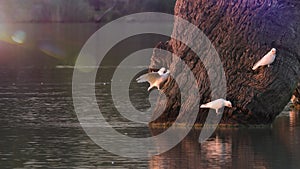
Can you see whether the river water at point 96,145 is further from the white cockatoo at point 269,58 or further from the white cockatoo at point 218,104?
the white cockatoo at point 269,58

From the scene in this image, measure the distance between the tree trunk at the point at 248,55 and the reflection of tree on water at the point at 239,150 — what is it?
47 cm

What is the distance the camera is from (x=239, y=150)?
16.4 metres

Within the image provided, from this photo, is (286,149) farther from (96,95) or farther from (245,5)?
(96,95)

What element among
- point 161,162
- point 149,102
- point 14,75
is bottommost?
point 161,162

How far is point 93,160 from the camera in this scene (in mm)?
15398

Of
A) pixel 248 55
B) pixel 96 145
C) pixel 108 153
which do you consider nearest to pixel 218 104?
pixel 248 55

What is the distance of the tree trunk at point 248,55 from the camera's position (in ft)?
59.9

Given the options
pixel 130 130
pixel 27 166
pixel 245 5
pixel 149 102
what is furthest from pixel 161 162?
pixel 149 102

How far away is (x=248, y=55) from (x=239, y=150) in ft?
8.89

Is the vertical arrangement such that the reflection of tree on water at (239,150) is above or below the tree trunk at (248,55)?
below

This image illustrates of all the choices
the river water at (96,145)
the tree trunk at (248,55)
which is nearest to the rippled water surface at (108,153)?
the river water at (96,145)

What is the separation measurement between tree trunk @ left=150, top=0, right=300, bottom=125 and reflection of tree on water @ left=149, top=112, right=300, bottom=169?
1.54 ft

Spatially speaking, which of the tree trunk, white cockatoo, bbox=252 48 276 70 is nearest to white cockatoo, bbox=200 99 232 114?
the tree trunk

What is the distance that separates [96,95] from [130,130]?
19.8 ft
